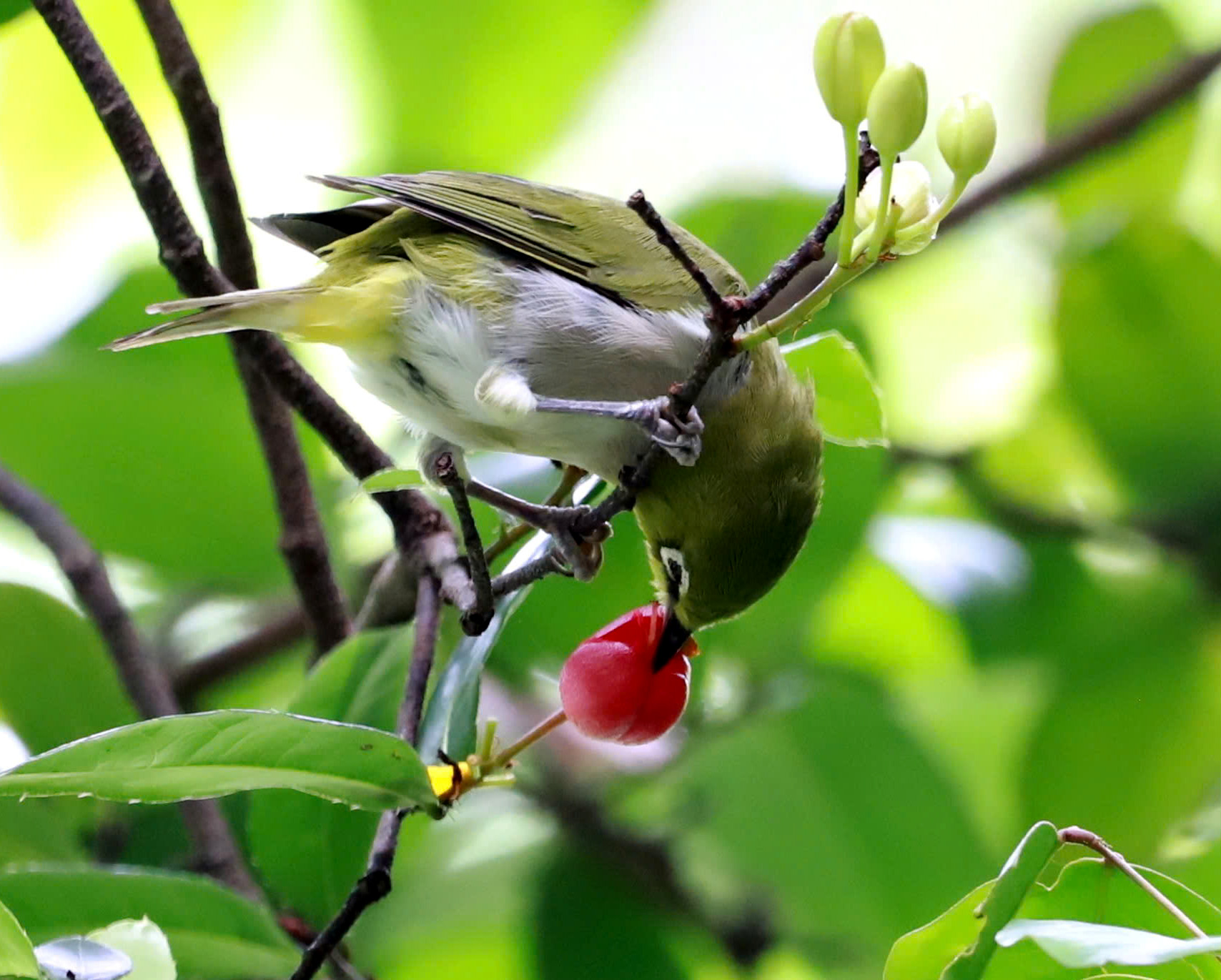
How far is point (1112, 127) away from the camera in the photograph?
2166 millimetres

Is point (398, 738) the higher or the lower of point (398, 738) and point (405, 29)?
the lower

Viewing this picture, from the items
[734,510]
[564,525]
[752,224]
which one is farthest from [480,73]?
[564,525]

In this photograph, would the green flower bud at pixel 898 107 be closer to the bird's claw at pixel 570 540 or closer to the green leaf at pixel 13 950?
the bird's claw at pixel 570 540

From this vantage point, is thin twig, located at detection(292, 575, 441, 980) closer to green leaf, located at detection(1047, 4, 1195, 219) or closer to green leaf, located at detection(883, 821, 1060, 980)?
green leaf, located at detection(883, 821, 1060, 980)

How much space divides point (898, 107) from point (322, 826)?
92 cm

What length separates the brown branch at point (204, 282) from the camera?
129cm

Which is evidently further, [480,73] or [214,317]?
[480,73]

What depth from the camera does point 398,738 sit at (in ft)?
3.41

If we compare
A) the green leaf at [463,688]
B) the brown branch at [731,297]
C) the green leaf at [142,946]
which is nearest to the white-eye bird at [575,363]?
the green leaf at [463,688]

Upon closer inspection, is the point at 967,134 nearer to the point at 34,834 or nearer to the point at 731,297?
the point at 731,297

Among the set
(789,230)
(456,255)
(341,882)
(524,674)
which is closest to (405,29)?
(456,255)

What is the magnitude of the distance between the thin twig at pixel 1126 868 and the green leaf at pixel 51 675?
119cm

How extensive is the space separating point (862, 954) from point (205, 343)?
1.20m

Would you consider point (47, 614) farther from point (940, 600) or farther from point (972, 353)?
point (972, 353)
